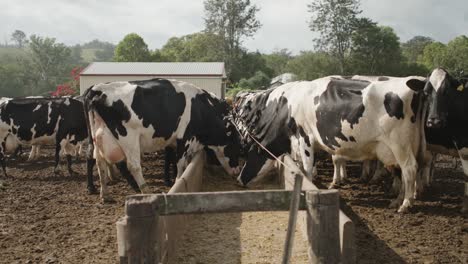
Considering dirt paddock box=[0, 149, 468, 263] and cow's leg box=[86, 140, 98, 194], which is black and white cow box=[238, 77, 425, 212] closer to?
dirt paddock box=[0, 149, 468, 263]

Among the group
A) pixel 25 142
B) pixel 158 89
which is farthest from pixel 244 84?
pixel 158 89

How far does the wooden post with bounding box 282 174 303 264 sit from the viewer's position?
10.0ft

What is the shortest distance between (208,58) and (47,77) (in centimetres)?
4425

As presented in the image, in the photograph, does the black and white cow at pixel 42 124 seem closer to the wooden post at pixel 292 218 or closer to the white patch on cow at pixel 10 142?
the white patch on cow at pixel 10 142

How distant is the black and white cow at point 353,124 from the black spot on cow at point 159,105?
172cm

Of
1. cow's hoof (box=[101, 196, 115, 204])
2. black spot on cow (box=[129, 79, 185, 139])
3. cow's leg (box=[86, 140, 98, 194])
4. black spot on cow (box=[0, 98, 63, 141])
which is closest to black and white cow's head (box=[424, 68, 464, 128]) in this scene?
black spot on cow (box=[129, 79, 185, 139])

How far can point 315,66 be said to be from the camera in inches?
2110

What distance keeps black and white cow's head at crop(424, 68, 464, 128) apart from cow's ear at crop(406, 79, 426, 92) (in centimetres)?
10

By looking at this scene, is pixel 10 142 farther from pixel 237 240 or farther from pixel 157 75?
pixel 157 75

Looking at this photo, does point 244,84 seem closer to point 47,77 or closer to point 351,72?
point 351,72

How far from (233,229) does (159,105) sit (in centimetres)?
283

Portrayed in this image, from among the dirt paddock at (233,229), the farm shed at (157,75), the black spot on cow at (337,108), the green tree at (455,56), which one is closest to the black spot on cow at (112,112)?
the dirt paddock at (233,229)

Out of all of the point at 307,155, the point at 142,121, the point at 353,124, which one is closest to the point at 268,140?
the point at 307,155

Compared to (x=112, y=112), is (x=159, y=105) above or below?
above
